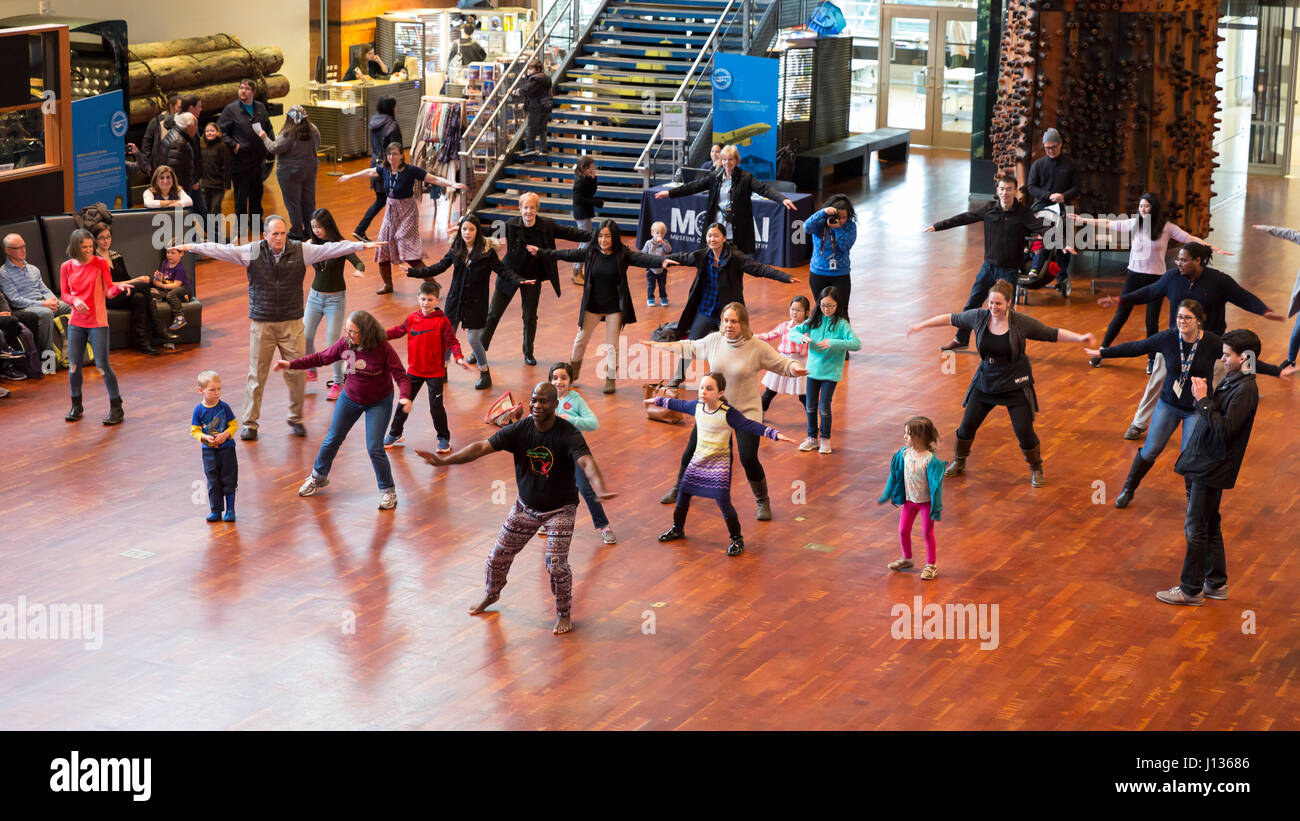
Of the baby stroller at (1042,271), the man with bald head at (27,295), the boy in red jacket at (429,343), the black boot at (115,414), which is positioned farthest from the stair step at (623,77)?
the black boot at (115,414)

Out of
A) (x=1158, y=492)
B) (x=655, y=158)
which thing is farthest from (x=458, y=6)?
(x=1158, y=492)

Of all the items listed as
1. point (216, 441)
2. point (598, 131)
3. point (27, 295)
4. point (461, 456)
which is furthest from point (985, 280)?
point (27, 295)

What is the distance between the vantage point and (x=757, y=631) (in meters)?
9.09

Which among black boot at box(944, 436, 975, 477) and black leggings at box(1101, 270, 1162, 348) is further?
black leggings at box(1101, 270, 1162, 348)

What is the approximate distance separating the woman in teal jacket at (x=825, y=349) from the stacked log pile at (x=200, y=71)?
13697 mm

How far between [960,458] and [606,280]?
142 inches

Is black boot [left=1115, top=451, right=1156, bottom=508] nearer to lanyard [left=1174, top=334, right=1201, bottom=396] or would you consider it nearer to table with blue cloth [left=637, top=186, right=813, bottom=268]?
lanyard [left=1174, top=334, right=1201, bottom=396]

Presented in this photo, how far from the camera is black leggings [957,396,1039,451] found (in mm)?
11320

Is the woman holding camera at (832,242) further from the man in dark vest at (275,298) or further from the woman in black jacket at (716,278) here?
the man in dark vest at (275,298)

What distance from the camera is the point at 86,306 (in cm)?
1259

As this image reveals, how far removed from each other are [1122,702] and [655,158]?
47.2 ft

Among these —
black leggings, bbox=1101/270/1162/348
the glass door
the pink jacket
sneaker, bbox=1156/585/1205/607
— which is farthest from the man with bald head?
the glass door

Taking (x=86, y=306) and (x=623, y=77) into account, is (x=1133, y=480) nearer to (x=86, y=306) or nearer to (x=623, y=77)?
(x=86, y=306)

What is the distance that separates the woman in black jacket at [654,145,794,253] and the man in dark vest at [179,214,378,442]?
4.78m
